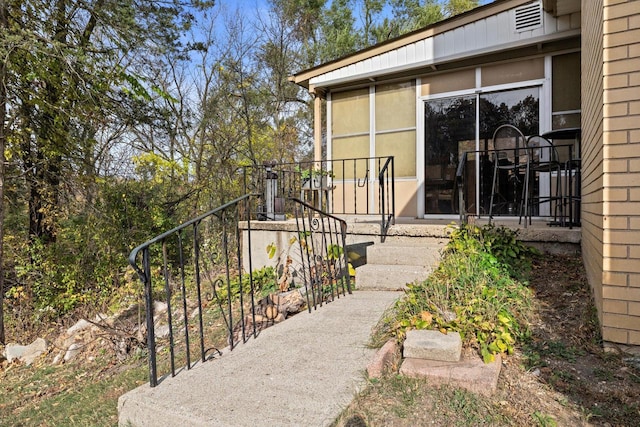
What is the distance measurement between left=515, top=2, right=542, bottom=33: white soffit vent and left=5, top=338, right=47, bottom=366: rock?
295 inches

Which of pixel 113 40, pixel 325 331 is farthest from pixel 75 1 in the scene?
pixel 325 331

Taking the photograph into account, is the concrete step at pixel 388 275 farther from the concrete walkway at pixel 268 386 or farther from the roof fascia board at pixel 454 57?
the roof fascia board at pixel 454 57

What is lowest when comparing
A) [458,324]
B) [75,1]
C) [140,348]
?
[140,348]

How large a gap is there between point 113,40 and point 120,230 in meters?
3.30

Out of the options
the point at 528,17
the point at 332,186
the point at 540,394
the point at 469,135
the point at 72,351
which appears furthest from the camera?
the point at 332,186

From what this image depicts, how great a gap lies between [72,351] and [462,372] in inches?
191

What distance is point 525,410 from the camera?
1816 mm

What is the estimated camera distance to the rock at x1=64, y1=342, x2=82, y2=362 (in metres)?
4.82

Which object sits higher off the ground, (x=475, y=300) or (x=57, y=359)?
(x=475, y=300)

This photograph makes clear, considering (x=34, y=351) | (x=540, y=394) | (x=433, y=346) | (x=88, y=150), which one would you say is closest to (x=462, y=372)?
(x=433, y=346)

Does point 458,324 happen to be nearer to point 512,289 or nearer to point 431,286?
point 431,286

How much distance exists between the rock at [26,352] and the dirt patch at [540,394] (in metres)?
5.13

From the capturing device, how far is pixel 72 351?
4.93 meters

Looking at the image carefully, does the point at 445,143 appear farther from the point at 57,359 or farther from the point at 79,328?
the point at 79,328
